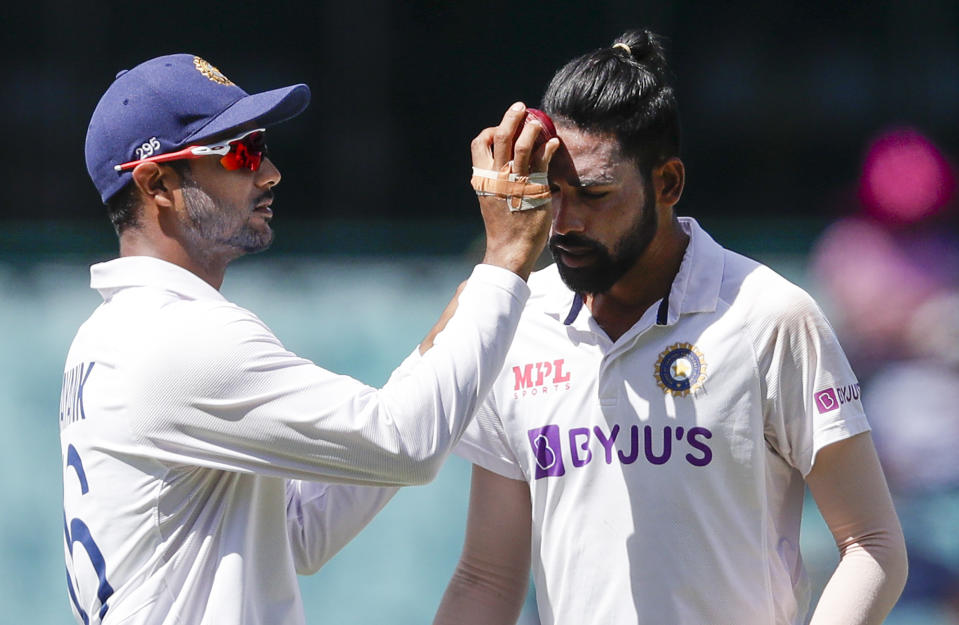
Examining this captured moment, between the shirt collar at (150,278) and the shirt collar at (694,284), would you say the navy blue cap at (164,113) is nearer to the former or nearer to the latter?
the shirt collar at (150,278)

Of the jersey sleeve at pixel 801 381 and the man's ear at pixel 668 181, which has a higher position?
the man's ear at pixel 668 181

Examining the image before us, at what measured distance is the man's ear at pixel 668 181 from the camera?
2.43 meters

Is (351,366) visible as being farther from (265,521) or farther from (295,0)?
(265,521)

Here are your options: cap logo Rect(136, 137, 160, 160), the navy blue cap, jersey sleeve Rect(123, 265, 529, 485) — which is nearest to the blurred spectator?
jersey sleeve Rect(123, 265, 529, 485)

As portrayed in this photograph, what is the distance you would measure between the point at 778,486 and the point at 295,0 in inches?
161

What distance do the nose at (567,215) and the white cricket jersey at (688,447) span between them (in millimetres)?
190

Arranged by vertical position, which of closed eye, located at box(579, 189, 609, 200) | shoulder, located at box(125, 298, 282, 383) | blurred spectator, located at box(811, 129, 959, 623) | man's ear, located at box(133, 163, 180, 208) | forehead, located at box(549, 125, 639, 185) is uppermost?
forehead, located at box(549, 125, 639, 185)

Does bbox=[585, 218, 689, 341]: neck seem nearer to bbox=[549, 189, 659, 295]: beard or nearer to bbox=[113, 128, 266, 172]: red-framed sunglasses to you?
bbox=[549, 189, 659, 295]: beard

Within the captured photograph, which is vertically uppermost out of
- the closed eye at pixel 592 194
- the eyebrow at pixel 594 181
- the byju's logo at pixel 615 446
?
the eyebrow at pixel 594 181

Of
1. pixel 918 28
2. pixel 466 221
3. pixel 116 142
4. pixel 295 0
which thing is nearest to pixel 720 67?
pixel 918 28

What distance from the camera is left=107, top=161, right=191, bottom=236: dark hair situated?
2340mm

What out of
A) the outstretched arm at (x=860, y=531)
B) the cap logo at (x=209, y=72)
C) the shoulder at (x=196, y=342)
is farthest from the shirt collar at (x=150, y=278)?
the outstretched arm at (x=860, y=531)

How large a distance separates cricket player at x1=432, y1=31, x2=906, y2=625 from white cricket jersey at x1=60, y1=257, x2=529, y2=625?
0.91 feet

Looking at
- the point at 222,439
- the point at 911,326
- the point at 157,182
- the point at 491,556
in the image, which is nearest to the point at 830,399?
the point at 491,556
